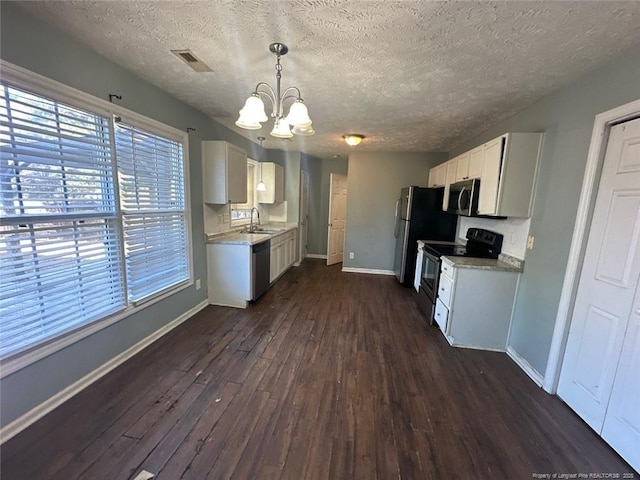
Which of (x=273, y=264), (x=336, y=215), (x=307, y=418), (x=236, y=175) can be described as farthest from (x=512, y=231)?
(x=336, y=215)

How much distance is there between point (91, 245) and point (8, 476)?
133cm

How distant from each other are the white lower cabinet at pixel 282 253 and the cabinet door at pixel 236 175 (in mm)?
917

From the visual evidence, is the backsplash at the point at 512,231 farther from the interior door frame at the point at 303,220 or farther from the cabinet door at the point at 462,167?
the interior door frame at the point at 303,220

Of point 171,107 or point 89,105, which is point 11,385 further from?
point 171,107

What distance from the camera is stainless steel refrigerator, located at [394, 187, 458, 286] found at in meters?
4.38

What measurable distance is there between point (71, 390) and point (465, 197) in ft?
13.1

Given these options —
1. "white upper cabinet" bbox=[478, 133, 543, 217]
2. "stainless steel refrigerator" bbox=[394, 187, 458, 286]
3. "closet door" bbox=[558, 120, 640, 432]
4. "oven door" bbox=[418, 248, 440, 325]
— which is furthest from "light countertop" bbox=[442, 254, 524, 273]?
"stainless steel refrigerator" bbox=[394, 187, 458, 286]

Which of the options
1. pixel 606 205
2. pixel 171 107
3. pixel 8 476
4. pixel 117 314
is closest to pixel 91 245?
pixel 117 314

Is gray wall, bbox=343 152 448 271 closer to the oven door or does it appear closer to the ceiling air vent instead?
the oven door

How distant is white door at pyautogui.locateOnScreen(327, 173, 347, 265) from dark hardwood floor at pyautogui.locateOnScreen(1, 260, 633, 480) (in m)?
3.34

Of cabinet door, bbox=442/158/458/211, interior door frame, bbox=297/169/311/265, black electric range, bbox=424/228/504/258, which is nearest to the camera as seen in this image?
black electric range, bbox=424/228/504/258

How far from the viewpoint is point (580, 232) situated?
6.32ft

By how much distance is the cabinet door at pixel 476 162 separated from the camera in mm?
2930

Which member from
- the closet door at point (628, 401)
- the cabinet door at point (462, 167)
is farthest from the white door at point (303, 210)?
the closet door at point (628, 401)
